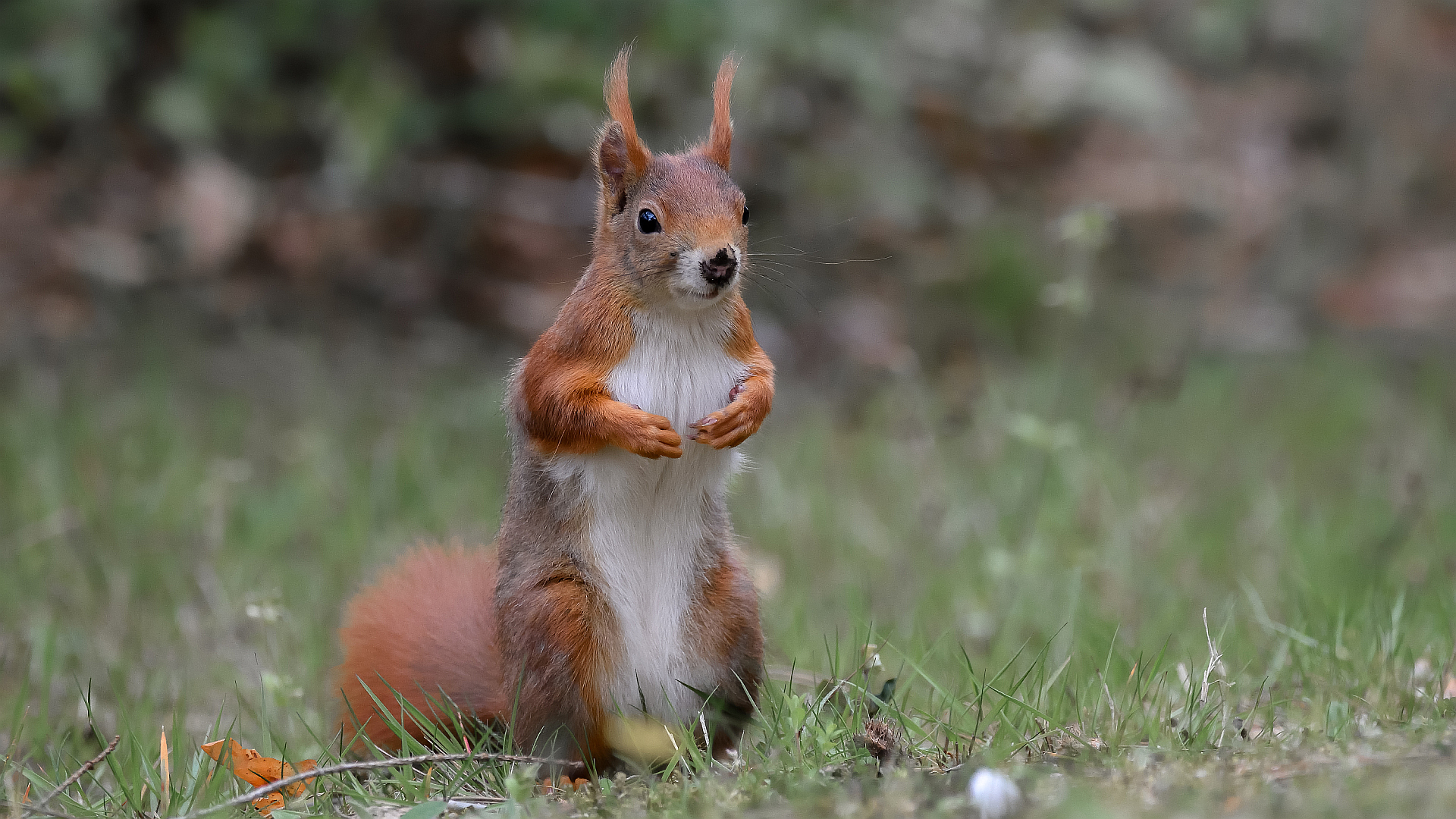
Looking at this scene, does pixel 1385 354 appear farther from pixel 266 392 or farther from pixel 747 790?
pixel 747 790

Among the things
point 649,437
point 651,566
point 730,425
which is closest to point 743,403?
point 730,425

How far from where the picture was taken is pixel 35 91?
4902 mm

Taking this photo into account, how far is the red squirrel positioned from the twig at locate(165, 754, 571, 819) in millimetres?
52

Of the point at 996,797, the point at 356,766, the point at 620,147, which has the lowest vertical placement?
the point at 356,766

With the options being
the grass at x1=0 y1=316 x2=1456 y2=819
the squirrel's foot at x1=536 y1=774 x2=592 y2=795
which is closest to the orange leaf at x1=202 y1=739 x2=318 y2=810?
the grass at x1=0 y1=316 x2=1456 y2=819

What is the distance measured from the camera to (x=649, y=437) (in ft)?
6.96

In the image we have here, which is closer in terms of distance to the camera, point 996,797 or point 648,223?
point 996,797

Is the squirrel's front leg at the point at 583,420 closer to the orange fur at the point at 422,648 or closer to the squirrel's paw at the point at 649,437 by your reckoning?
the squirrel's paw at the point at 649,437

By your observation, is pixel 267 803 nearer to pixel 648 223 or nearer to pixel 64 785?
pixel 64 785

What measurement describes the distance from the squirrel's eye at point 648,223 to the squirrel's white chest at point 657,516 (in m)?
0.15

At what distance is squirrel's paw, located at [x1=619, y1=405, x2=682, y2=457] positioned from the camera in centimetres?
212

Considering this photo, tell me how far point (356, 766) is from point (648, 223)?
0.96 meters

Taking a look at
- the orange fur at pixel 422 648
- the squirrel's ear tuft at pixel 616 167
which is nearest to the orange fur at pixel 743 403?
the squirrel's ear tuft at pixel 616 167

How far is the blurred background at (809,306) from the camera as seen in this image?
3.68 metres
